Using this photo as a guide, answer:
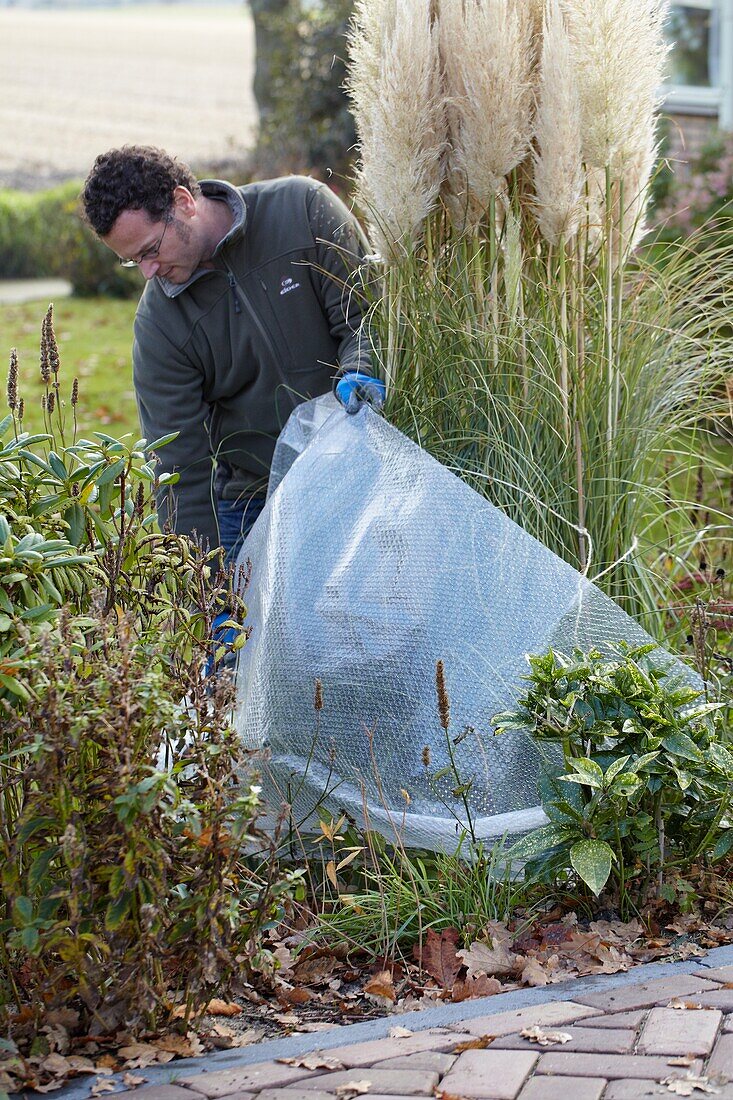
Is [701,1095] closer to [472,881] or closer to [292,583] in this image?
[472,881]

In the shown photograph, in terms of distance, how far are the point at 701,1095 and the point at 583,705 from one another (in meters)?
0.94

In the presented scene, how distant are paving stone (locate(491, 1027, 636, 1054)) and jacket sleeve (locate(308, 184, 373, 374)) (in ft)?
7.35

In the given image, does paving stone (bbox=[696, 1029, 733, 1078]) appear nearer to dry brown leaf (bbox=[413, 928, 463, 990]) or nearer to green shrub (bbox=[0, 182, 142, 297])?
Answer: dry brown leaf (bbox=[413, 928, 463, 990])

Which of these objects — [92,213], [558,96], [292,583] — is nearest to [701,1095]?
[292,583]

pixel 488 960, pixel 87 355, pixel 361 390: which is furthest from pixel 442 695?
pixel 87 355

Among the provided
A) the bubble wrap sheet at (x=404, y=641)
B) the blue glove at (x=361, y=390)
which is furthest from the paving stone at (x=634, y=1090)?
the blue glove at (x=361, y=390)

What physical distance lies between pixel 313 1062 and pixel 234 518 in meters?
2.26

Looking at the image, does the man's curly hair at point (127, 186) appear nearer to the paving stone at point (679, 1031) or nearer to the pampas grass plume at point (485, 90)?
the pampas grass plume at point (485, 90)

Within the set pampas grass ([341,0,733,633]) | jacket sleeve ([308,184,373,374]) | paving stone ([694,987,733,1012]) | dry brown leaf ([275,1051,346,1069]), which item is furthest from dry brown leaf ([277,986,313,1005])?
jacket sleeve ([308,184,373,374])

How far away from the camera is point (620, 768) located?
2.73m

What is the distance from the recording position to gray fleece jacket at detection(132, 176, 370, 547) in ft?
13.4

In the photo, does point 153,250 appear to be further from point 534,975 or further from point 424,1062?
point 424,1062

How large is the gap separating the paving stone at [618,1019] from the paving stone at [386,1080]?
1.18 feet

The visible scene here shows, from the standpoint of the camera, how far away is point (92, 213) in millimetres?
3822
